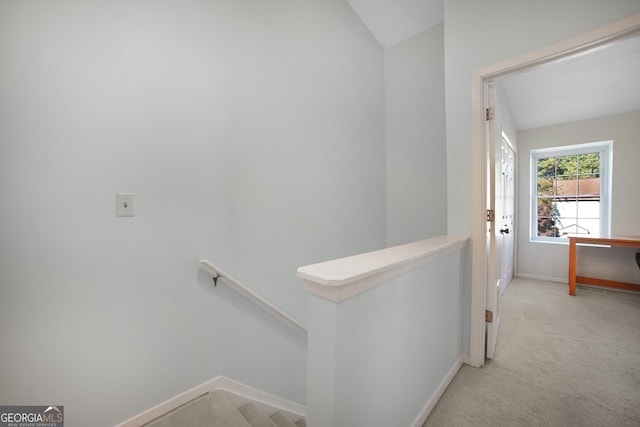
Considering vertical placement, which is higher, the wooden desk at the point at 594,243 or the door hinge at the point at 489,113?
the door hinge at the point at 489,113

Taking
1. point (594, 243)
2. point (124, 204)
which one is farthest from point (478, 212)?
point (594, 243)

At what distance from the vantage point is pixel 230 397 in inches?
66.2

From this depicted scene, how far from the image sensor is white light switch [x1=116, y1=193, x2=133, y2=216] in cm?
131

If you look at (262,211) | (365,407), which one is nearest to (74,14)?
(262,211)

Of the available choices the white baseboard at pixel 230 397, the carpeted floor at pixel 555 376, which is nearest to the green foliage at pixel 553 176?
the carpeted floor at pixel 555 376

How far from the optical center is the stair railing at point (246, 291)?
1.58 meters

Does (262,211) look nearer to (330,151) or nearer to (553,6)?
(330,151)

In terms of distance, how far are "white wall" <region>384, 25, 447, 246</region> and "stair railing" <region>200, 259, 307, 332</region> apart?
4.87 ft

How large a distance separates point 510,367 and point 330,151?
6.92 feet

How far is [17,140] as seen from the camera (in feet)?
3.59

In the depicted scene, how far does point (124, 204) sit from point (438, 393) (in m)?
1.99

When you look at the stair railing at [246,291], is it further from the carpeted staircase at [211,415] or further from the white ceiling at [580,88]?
the white ceiling at [580,88]

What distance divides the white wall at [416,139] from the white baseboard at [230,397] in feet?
6.08

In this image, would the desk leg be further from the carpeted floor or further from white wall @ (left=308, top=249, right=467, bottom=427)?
white wall @ (left=308, top=249, right=467, bottom=427)
